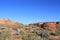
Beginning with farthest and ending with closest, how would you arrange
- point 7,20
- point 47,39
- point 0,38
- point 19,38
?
point 7,20 → point 47,39 → point 19,38 → point 0,38

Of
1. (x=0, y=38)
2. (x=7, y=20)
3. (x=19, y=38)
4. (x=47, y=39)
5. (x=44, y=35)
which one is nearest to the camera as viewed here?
(x=0, y=38)

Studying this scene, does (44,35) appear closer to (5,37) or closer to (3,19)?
(5,37)

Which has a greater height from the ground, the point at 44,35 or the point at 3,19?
the point at 3,19

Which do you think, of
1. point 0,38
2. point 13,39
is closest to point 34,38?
point 13,39

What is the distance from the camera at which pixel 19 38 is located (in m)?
17.8

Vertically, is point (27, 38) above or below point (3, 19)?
below

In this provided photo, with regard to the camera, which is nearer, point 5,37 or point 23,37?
point 5,37

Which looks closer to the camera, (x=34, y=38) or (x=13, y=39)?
(x=13, y=39)

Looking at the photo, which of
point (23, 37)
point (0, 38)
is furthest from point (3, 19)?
point (0, 38)

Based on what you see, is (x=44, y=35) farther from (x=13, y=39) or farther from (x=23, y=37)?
(x=13, y=39)

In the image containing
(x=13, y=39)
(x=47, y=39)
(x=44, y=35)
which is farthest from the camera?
(x=44, y=35)

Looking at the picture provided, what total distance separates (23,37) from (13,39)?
6.84 ft

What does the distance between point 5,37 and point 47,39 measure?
6.55 m

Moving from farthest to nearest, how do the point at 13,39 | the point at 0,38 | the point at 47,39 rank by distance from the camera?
the point at 47,39, the point at 13,39, the point at 0,38
